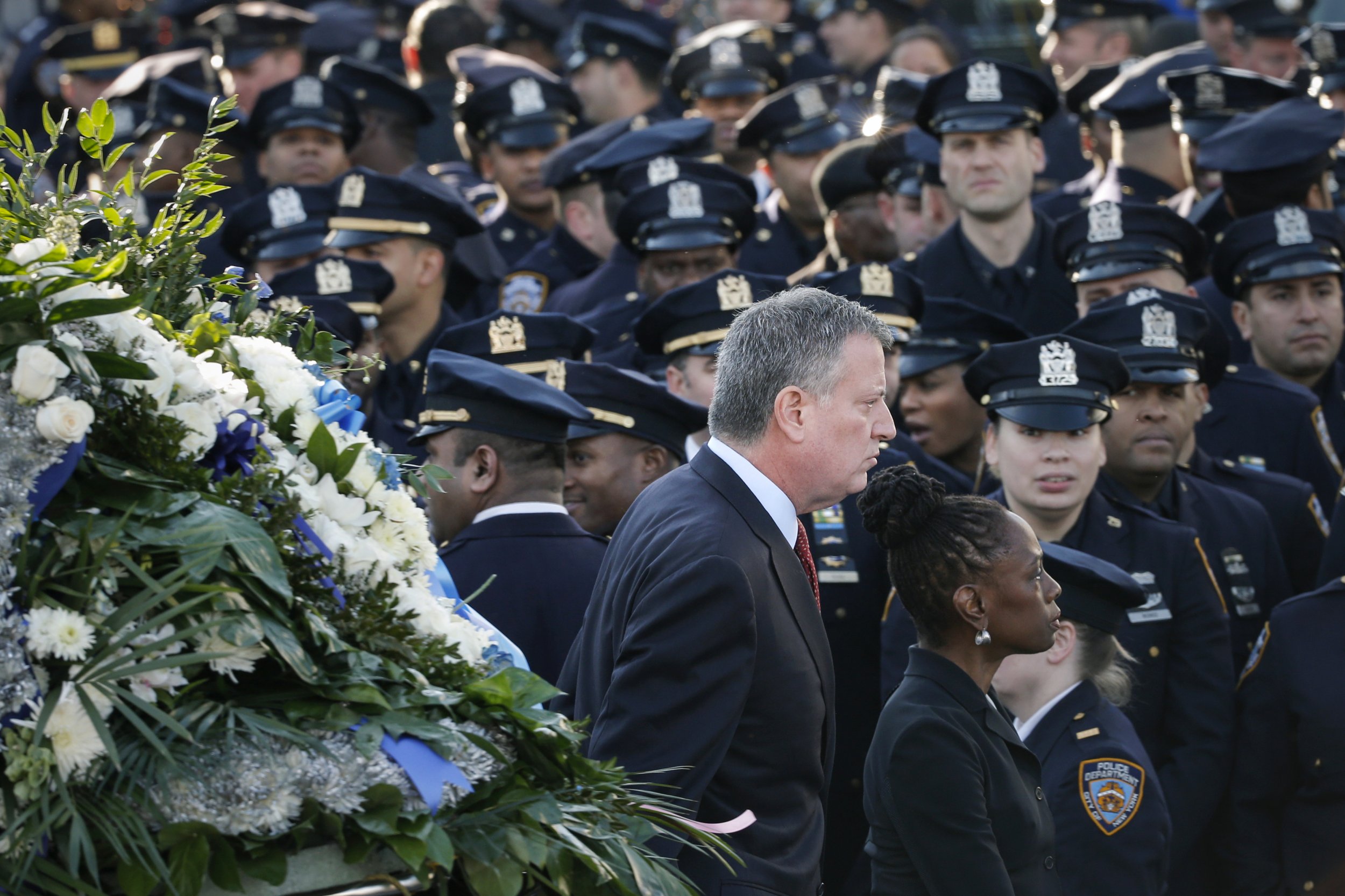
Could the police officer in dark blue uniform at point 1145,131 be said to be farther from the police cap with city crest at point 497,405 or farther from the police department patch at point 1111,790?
the police department patch at point 1111,790

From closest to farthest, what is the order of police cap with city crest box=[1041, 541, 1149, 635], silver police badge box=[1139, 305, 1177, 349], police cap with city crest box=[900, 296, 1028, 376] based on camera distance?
police cap with city crest box=[1041, 541, 1149, 635], silver police badge box=[1139, 305, 1177, 349], police cap with city crest box=[900, 296, 1028, 376]

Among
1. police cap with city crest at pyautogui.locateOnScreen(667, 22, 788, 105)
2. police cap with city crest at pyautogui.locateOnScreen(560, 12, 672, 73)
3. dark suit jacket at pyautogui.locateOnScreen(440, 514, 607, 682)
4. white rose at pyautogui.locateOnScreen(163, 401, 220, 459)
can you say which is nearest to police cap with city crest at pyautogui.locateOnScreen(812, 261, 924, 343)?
dark suit jacket at pyautogui.locateOnScreen(440, 514, 607, 682)

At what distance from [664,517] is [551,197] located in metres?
5.56

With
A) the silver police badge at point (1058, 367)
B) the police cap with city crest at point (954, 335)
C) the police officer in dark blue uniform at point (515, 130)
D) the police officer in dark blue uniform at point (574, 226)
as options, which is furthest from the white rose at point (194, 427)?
the police officer in dark blue uniform at point (515, 130)

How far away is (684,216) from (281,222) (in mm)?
1622

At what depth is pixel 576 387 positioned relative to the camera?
15.9 ft

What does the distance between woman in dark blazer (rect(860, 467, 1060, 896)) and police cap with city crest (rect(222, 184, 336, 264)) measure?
3765 mm

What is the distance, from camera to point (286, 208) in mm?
6613

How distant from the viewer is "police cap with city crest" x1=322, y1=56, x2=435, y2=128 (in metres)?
8.02

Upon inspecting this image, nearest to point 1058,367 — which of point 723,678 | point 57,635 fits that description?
point 723,678

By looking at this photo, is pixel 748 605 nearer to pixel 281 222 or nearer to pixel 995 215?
pixel 995 215

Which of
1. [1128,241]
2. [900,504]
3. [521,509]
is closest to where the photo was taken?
[900,504]

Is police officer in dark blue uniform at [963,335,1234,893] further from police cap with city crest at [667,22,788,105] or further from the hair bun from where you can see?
police cap with city crest at [667,22,788,105]

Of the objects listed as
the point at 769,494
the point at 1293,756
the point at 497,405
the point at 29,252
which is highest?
the point at 29,252
